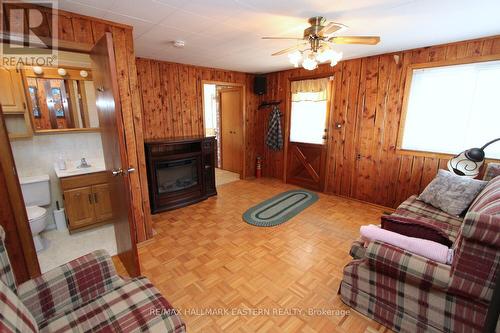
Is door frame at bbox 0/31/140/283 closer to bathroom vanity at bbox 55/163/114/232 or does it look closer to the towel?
bathroom vanity at bbox 55/163/114/232

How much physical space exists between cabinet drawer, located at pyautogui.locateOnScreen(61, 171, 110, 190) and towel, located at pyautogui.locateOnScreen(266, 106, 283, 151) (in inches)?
118

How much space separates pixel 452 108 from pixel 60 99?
4834 millimetres

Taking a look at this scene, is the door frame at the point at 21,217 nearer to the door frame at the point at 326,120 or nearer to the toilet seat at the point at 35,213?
the toilet seat at the point at 35,213

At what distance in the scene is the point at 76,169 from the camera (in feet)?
9.00

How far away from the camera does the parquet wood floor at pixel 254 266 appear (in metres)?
1.60

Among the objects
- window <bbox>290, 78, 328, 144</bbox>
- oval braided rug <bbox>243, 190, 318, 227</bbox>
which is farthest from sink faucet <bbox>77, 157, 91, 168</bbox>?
window <bbox>290, 78, 328, 144</bbox>

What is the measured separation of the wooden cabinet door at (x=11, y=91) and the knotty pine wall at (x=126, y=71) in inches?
40.7

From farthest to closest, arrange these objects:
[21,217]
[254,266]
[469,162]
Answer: [469,162] → [254,266] → [21,217]

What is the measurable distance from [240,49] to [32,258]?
9.66 feet

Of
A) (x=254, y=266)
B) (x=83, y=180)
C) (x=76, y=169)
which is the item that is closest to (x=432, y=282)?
(x=254, y=266)

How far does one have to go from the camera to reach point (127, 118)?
230 centimetres

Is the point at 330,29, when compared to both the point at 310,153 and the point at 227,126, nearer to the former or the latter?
the point at 310,153

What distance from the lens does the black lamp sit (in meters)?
2.42

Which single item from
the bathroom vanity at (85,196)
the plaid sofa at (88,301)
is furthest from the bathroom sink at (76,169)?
the plaid sofa at (88,301)
